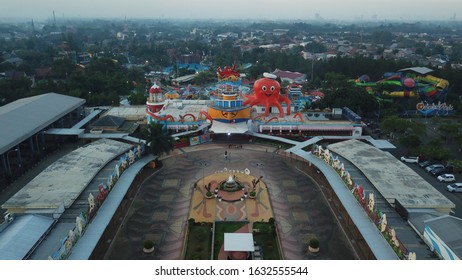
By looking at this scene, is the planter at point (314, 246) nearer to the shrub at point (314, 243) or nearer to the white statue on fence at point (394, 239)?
the shrub at point (314, 243)

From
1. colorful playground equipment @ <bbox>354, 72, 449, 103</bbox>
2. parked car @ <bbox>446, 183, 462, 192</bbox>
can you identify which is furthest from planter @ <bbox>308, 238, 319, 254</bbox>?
colorful playground equipment @ <bbox>354, 72, 449, 103</bbox>

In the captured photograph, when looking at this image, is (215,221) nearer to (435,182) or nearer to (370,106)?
(435,182)

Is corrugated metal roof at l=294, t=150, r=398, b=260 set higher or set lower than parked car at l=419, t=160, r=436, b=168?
higher

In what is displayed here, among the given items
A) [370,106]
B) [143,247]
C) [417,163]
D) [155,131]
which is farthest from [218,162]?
[370,106]

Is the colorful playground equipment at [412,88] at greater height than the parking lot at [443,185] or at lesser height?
greater

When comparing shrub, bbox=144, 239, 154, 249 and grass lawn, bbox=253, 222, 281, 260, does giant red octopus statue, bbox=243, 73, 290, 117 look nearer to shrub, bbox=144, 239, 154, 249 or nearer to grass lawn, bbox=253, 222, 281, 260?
grass lawn, bbox=253, 222, 281, 260

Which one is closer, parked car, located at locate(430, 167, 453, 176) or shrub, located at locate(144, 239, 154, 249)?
shrub, located at locate(144, 239, 154, 249)

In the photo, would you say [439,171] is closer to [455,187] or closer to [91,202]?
[455,187]

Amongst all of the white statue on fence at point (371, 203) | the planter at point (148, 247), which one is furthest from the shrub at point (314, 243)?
the planter at point (148, 247)
